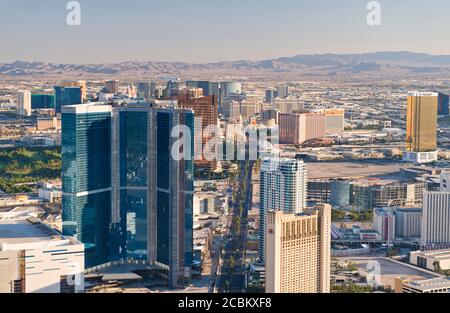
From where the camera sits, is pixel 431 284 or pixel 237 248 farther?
pixel 237 248

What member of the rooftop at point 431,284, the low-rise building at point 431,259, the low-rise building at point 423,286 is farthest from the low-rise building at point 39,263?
the low-rise building at point 431,259

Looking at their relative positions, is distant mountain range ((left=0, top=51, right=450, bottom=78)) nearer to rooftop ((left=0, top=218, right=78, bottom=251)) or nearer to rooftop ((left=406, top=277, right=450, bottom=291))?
rooftop ((left=0, top=218, right=78, bottom=251))

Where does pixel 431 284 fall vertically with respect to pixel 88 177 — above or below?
below

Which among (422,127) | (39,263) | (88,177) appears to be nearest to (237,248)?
(88,177)

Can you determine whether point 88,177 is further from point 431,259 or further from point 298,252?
point 431,259

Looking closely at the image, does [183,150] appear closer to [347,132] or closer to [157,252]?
[157,252]

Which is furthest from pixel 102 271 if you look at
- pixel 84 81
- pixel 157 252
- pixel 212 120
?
pixel 84 81

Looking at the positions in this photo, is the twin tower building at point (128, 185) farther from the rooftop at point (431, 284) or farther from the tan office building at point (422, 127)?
the tan office building at point (422, 127)
